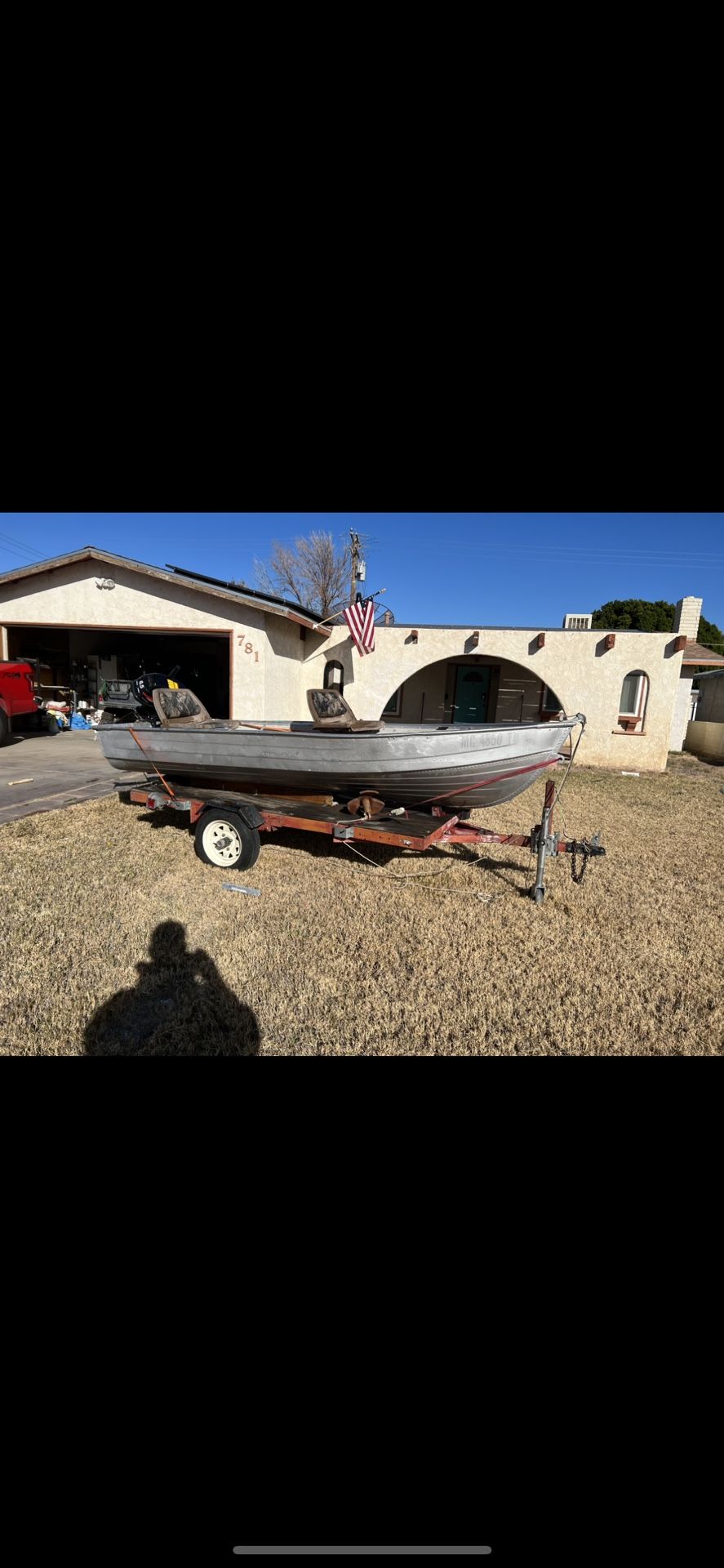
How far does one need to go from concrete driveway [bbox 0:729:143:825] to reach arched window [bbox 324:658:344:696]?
512 cm

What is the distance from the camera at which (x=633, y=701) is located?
445 inches

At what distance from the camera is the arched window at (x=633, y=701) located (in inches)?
438

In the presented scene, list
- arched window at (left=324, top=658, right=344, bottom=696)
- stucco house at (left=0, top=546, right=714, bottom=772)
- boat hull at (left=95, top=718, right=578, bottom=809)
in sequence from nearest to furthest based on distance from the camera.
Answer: boat hull at (left=95, top=718, right=578, bottom=809)
stucco house at (left=0, top=546, right=714, bottom=772)
arched window at (left=324, top=658, right=344, bottom=696)

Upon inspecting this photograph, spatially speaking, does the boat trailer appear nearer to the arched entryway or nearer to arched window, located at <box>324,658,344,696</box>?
arched window, located at <box>324,658,344,696</box>

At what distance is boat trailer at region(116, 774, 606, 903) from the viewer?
13.7ft

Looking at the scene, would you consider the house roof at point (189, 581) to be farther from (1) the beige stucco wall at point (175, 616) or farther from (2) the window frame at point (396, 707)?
(2) the window frame at point (396, 707)

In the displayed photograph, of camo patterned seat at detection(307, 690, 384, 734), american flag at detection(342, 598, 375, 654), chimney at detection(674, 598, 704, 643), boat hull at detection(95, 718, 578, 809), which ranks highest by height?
chimney at detection(674, 598, 704, 643)

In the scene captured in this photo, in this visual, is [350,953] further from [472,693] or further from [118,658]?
[118,658]

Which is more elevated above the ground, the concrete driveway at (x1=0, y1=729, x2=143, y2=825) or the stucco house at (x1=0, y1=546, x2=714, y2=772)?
the stucco house at (x1=0, y1=546, x2=714, y2=772)

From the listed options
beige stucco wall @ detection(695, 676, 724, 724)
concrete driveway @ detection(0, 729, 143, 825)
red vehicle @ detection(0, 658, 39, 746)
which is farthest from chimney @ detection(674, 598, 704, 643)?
red vehicle @ detection(0, 658, 39, 746)

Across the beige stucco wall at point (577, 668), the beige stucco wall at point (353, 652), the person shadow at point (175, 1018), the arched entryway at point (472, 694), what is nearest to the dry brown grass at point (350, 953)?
the person shadow at point (175, 1018)

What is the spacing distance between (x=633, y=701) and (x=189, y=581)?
9625mm

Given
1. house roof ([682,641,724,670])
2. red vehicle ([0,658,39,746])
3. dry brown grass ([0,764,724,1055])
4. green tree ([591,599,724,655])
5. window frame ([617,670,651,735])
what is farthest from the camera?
green tree ([591,599,724,655])
